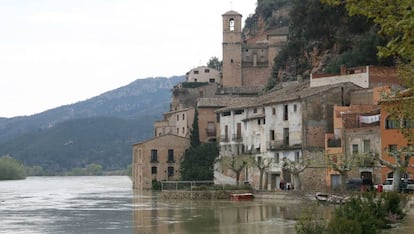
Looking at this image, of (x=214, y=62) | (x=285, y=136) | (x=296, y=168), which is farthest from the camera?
(x=214, y=62)

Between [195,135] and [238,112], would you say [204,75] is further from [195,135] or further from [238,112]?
[238,112]

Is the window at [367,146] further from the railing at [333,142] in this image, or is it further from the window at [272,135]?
the window at [272,135]

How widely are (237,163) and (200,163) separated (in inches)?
536

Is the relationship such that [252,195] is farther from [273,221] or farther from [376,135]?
[273,221]

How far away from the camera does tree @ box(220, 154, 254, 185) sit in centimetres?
6770

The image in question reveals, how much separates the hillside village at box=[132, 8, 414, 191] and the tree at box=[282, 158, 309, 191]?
8 cm

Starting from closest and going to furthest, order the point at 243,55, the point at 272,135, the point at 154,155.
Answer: the point at 272,135 → the point at 154,155 → the point at 243,55

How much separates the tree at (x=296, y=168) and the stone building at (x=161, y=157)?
30.5 meters

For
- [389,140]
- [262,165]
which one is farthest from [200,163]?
[389,140]

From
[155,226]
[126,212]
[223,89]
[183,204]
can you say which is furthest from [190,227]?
[223,89]

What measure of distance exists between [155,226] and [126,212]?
1211 cm

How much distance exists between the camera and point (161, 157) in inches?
3499

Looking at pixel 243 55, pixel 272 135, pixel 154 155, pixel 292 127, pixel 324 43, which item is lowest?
pixel 154 155

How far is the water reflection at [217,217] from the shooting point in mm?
35438
